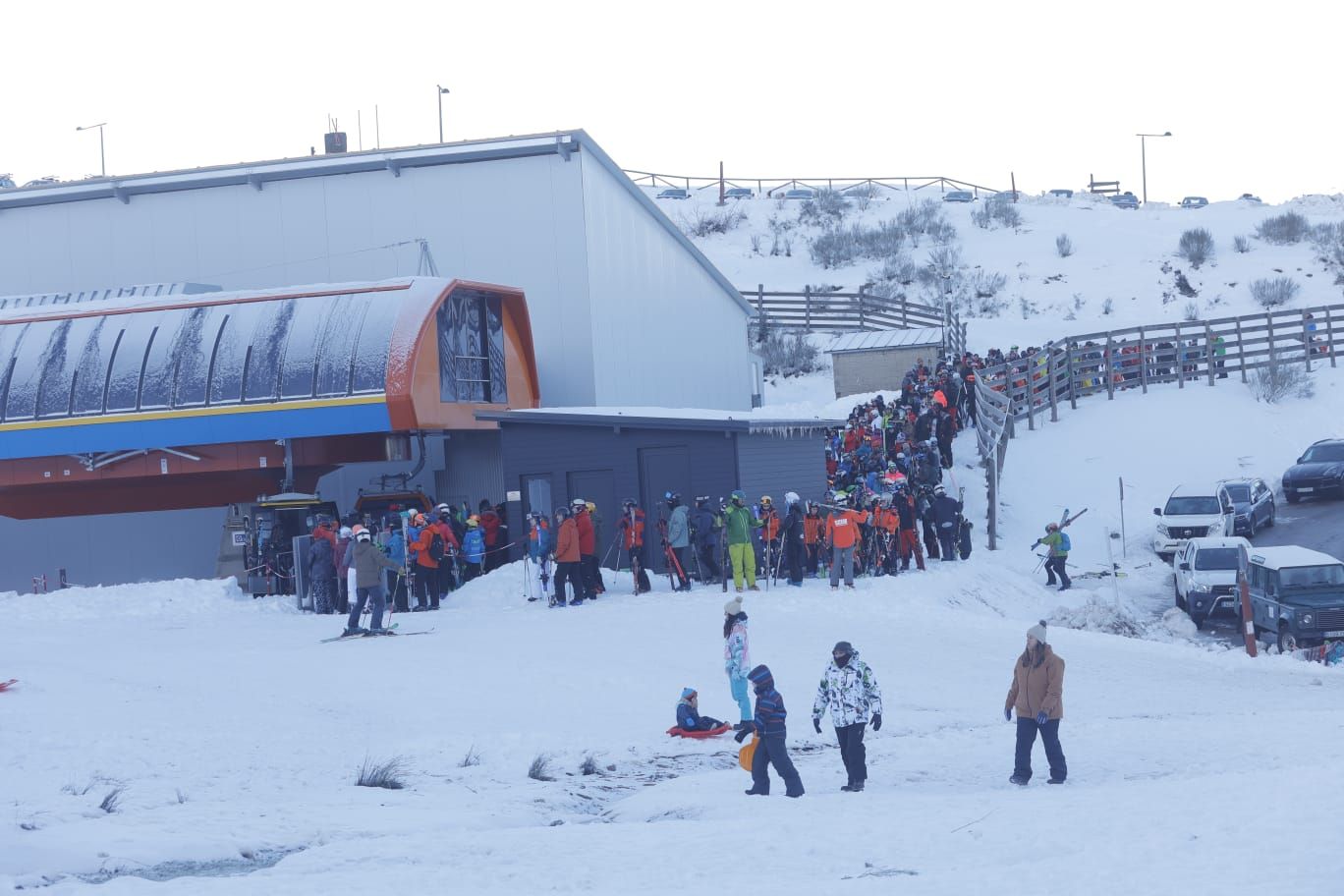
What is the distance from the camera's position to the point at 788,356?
166ft

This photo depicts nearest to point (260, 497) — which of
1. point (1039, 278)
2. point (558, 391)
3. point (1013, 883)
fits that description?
point (558, 391)

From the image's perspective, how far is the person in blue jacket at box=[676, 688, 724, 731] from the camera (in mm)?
14406

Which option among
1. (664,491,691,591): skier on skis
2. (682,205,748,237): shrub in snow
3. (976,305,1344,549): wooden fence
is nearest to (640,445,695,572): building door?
(664,491,691,591): skier on skis

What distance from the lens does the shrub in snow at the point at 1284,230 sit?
67375 millimetres

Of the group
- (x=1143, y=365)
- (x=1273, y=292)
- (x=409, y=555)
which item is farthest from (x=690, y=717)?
(x=1273, y=292)

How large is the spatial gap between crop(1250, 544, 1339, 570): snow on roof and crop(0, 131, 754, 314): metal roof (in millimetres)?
17523

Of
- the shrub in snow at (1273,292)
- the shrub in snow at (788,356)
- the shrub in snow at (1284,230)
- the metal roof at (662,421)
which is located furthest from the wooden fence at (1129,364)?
the shrub in snow at (1284,230)

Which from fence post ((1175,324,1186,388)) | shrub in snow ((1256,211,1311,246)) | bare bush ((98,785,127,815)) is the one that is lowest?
bare bush ((98,785,127,815))

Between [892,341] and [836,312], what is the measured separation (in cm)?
1016

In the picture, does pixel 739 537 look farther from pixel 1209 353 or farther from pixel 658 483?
pixel 1209 353

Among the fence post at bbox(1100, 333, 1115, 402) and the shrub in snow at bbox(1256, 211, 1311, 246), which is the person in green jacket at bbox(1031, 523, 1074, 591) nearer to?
the fence post at bbox(1100, 333, 1115, 402)

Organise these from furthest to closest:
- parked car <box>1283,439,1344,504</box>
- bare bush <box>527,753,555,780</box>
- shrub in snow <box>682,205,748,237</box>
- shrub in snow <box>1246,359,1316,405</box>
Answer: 1. shrub in snow <box>682,205,748,237</box>
2. shrub in snow <box>1246,359,1316,405</box>
3. parked car <box>1283,439,1344,504</box>
4. bare bush <box>527,753,555,780</box>

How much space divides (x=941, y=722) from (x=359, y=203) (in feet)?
75.8

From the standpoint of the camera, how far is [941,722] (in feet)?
51.1
